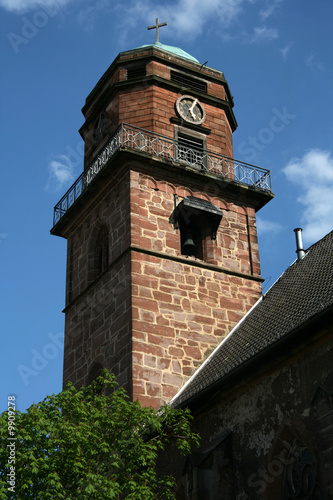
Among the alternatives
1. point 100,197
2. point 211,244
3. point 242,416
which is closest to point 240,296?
point 211,244

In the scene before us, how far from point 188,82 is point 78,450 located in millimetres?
13362

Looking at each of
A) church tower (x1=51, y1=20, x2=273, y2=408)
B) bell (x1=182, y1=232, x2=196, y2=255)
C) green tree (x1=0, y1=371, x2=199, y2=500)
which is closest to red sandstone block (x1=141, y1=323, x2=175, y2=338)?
church tower (x1=51, y1=20, x2=273, y2=408)

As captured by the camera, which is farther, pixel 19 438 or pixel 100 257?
pixel 100 257

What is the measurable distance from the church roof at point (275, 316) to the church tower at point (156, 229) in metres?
0.56

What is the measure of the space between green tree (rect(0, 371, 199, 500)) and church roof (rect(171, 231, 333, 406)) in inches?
81.2

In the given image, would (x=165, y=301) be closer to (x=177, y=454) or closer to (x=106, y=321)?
(x=106, y=321)

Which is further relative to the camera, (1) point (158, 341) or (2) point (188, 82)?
(2) point (188, 82)

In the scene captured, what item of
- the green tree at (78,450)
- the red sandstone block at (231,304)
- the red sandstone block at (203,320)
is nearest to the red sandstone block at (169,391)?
the red sandstone block at (203,320)

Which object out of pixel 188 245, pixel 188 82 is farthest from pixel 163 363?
pixel 188 82

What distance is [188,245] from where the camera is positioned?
19422mm

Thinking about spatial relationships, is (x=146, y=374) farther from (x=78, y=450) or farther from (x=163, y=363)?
(x=78, y=450)

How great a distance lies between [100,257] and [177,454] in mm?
6949

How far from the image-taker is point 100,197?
2050 cm

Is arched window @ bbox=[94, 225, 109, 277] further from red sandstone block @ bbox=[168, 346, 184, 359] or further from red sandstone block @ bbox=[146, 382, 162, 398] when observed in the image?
red sandstone block @ bbox=[146, 382, 162, 398]
